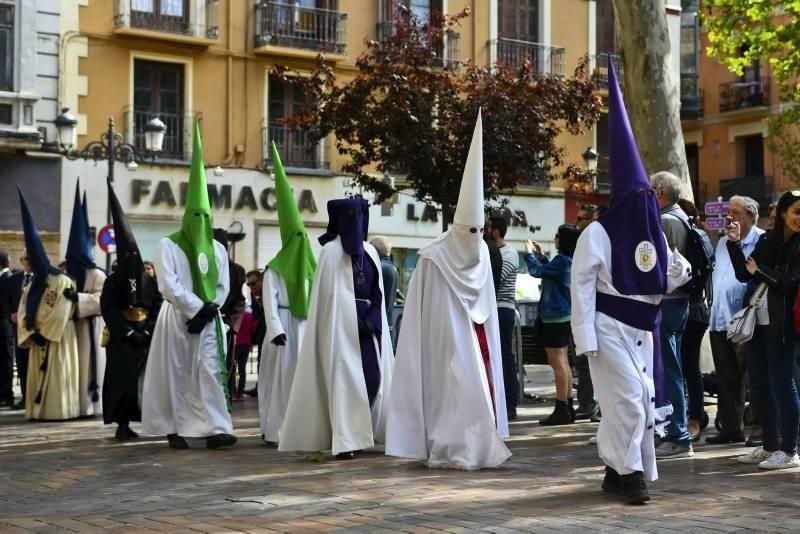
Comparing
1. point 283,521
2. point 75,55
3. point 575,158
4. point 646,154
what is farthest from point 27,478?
point 575,158

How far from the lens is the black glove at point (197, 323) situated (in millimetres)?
11594

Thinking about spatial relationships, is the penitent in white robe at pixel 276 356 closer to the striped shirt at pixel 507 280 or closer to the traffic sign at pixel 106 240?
the striped shirt at pixel 507 280

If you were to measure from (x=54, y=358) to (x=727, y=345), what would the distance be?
295 inches

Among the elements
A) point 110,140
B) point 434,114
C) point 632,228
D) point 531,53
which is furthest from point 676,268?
point 531,53

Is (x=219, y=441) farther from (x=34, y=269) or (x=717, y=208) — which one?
(x=717, y=208)

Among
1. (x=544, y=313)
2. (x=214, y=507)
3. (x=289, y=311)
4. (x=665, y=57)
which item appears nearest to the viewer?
(x=214, y=507)

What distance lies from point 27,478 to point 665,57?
10071 millimetres

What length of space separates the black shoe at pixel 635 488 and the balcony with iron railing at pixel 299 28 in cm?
2596

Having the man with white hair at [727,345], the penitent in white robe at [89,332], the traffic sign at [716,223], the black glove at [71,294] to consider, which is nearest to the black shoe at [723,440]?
the man with white hair at [727,345]

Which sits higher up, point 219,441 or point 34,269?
point 34,269

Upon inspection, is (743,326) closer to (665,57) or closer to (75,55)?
(665,57)

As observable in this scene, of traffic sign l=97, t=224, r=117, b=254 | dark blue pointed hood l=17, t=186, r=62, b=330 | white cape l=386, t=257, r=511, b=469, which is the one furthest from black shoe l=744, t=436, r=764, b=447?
traffic sign l=97, t=224, r=117, b=254

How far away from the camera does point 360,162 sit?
18750mm

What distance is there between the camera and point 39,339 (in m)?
14.8
